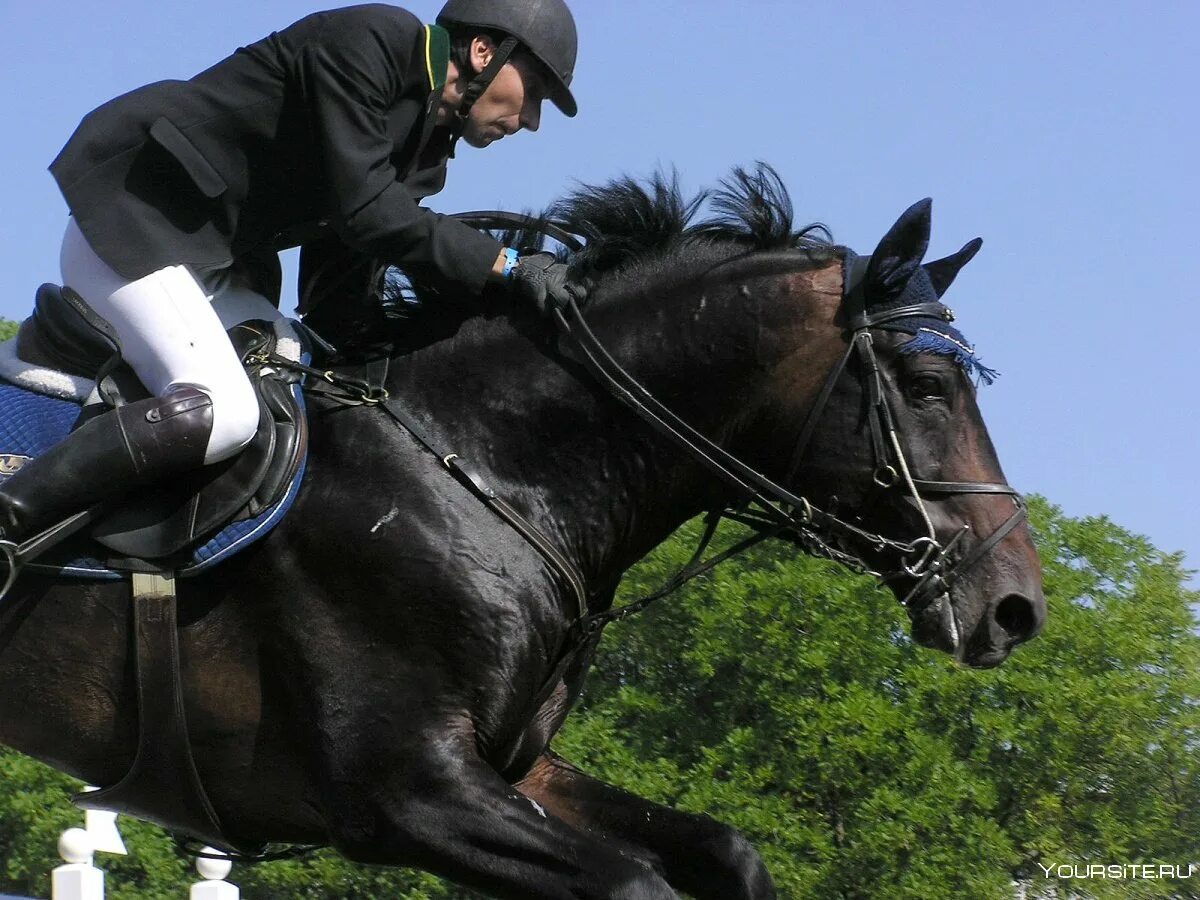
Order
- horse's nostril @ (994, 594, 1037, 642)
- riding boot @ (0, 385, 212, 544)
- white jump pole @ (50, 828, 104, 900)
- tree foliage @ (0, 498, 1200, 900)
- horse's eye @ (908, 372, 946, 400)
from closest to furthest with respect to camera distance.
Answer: riding boot @ (0, 385, 212, 544), horse's nostril @ (994, 594, 1037, 642), horse's eye @ (908, 372, 946, 400), white jump pole @ (50, 828, 104, 900), tree foliage @ (0, 498, 1200, 900)

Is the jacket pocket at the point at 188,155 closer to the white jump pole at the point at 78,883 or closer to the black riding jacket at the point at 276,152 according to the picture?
the black riding jacket at the point at 276,152

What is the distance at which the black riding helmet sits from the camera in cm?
521

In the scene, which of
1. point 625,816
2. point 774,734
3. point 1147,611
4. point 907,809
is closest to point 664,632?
A: point 774,734

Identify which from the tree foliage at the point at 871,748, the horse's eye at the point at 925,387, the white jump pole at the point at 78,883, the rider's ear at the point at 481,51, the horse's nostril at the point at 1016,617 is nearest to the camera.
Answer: the horse's nostril at the point at 1016,617

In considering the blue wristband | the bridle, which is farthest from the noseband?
the blue wristband

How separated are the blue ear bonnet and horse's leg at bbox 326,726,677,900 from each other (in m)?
1.77

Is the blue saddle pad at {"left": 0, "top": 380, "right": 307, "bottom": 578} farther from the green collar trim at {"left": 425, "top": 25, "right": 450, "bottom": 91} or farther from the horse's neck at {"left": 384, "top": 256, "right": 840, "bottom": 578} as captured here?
the green collar trim at {"left": 425, "top": 25, "right": 450, "bottom": 91}

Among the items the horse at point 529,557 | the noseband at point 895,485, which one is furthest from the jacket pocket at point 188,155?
the noseband at point 895,485

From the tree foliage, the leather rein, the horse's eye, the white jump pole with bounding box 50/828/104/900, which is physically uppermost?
the tree foliage

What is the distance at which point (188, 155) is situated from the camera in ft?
16.2

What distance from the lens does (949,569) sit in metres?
5.03

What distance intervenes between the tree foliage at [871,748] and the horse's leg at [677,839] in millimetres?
15578

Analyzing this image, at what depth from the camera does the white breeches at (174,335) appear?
4859 mm

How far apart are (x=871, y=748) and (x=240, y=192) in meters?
17.1
